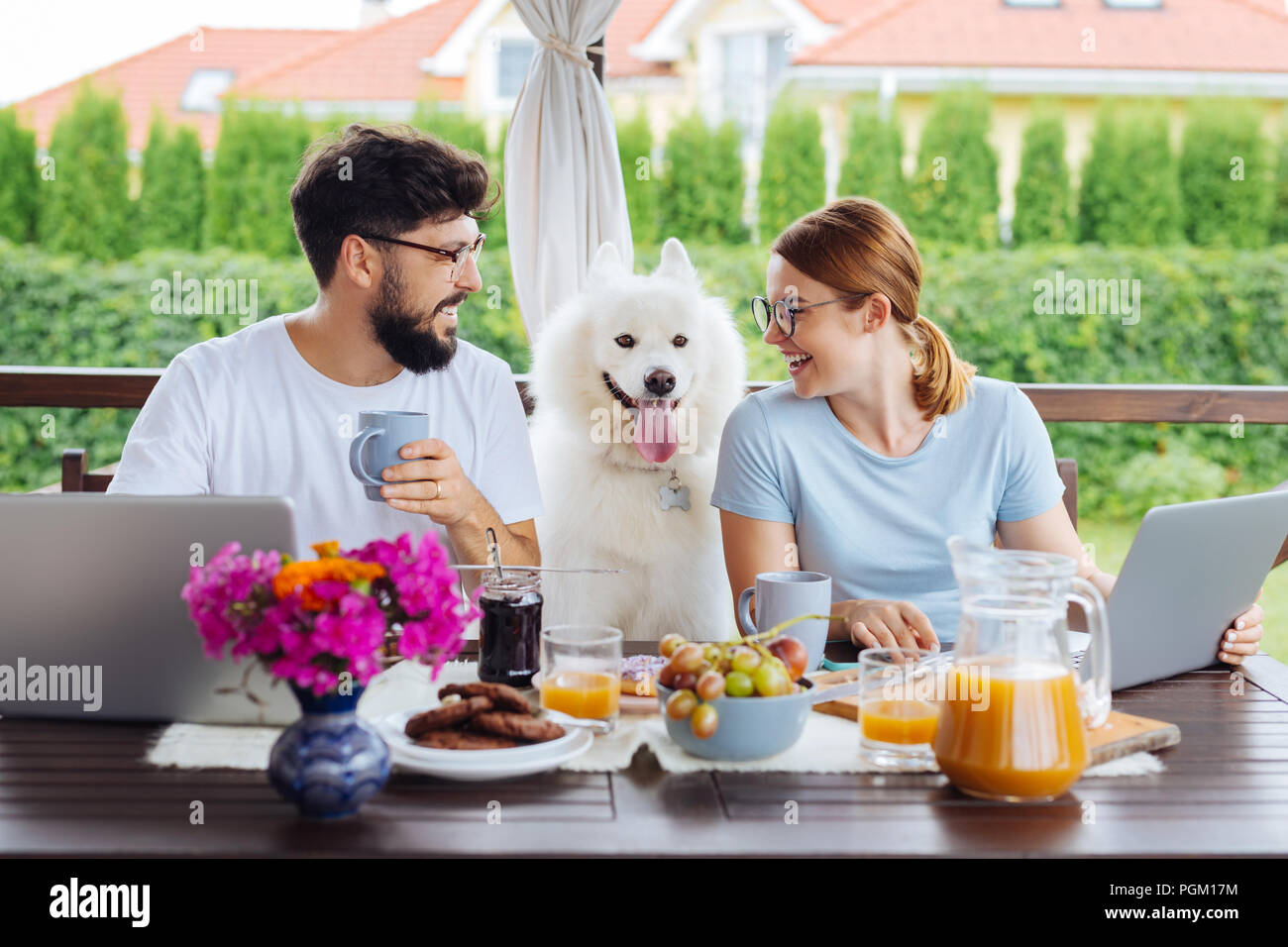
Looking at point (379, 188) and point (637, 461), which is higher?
point (379, 188)

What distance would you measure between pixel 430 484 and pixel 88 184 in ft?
21.7

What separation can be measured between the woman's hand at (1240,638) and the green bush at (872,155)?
606cm

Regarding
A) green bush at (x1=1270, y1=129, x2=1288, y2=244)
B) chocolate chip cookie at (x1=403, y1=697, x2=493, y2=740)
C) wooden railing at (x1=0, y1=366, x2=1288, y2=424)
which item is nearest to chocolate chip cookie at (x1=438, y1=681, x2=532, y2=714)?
chocolate chip cookie at (x1=403, y1=697, x2=493, y2=740)

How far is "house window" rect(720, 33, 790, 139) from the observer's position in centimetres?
874

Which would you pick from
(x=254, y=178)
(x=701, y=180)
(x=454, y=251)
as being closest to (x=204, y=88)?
(x=254, y=178)

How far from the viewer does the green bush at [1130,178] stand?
24.7 feet

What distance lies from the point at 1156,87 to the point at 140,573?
9222 mm

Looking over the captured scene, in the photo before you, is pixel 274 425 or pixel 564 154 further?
pixel 564 154

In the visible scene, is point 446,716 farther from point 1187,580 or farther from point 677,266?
point 677,266

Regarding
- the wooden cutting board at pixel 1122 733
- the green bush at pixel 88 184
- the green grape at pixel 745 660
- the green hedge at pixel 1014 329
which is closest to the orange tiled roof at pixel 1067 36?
the green hedge at pixel 1014 329

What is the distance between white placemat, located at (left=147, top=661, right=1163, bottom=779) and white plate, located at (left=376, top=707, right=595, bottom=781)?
3 centimetres

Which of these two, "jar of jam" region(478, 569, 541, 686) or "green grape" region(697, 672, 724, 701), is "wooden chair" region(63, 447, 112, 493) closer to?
"jar of jam" region(478, 569, 541, 686)

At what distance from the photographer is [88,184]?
23.8 ft

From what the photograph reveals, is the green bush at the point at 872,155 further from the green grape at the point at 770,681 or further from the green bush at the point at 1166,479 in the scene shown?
the green grape at the point at 770,681
